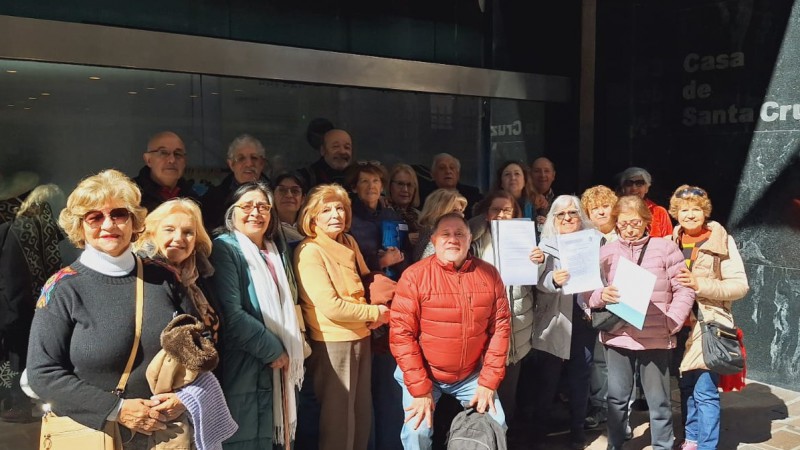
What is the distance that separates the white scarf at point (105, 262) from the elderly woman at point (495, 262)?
2.41 metres

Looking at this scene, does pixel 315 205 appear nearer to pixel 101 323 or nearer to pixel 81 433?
pixel 101 323

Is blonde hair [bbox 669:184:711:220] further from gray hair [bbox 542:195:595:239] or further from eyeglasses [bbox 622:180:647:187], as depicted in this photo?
eyeglasses [bbox 622:180:647:187]

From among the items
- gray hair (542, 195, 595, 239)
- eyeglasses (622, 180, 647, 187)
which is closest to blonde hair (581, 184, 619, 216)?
gray hair (542, 195, 595, 239)

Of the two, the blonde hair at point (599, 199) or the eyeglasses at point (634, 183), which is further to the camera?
the eyeglasses at point (634, 183)

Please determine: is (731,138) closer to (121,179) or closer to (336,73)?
(336,73)

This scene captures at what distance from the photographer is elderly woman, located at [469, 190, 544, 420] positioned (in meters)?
4.71

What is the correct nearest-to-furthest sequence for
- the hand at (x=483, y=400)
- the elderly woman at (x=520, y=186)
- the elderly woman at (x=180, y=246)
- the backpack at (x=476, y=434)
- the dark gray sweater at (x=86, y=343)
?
the dark gray sweater at (x=86, y=343), the elderly woman at (x=180, y=246), the backpack at (x=476, y=434), the hand at (x=483, y=400), the elderly woman at (x=520, y=186)

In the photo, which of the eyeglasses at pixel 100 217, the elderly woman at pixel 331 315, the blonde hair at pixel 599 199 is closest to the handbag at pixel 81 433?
the eyeglasses at pixel 100 217

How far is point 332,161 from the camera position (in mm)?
5430

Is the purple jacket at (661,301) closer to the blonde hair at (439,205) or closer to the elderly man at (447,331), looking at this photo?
the elderly man at (447,331)

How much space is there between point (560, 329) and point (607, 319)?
0.56 meters

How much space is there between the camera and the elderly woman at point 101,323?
2.75m

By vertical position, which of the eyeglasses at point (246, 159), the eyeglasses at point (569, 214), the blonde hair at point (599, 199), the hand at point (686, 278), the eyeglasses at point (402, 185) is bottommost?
the hand at point (686, 278)

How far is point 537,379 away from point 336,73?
309 cm
